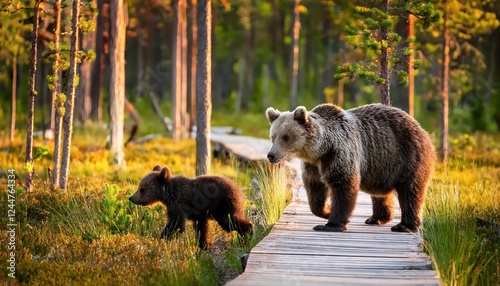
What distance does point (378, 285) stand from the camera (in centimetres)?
676

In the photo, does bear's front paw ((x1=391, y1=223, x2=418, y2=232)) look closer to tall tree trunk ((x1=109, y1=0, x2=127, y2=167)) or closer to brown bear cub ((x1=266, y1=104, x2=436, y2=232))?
brown bear cub ((x1=266, y1=104, x2=436, y2=232))

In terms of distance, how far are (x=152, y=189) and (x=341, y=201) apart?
2442 mm

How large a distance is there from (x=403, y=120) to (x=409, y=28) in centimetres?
851

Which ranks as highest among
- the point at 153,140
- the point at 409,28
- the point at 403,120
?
the point at 409,28

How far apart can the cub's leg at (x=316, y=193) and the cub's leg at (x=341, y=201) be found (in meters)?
0.46

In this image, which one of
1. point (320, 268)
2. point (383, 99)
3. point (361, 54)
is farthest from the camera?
point (361, 54)

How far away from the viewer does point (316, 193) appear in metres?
9.84

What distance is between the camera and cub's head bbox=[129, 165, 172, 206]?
403 inches

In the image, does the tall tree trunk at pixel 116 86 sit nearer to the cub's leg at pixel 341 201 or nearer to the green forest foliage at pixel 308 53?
the green forest foliage at pixel 308 53

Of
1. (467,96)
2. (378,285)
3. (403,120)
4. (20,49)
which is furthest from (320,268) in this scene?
(467,96)

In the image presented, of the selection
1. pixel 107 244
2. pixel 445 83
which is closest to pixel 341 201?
pixel 107 244

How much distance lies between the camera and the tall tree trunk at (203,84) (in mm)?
14523

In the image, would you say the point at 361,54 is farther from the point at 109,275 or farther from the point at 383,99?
the point at 109,275

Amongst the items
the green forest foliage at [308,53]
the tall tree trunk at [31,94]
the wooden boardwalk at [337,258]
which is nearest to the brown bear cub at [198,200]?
the wooden boardwalk at [337,258]
